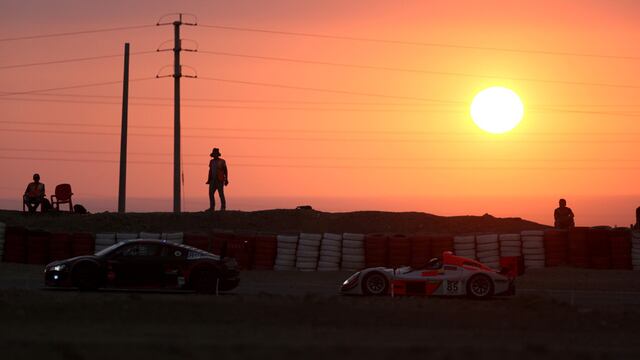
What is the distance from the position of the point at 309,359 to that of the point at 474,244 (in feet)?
55.0

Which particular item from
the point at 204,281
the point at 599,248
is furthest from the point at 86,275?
the point at 599,248

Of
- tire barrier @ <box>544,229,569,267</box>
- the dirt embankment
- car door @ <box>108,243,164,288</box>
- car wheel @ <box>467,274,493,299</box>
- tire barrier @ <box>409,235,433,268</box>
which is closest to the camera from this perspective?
car wheel @ <box>467,274,493,299</box>

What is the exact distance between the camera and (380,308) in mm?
18516

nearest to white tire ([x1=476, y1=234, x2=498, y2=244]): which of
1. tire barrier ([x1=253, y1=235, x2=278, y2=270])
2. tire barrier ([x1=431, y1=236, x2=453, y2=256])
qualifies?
tire barrier ([x1=431, y1=236, x2=453, y2=256])

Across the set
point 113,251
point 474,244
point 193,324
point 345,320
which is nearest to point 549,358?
point 345,320

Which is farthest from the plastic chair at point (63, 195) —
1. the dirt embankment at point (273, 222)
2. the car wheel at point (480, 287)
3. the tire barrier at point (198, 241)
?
the car wheel at point (480, 287)

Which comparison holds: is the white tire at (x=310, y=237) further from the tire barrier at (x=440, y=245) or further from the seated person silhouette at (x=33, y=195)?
the seated person silhouette at (x=33, y=195)

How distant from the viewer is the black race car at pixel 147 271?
2230 cm

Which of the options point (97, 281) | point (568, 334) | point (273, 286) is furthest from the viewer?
point (273, 286)

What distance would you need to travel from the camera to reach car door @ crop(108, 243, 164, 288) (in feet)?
73.4

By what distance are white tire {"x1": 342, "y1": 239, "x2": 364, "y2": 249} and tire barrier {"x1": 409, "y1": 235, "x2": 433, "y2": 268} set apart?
1.46 metres

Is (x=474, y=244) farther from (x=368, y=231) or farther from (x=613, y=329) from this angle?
(x=613, y=329)

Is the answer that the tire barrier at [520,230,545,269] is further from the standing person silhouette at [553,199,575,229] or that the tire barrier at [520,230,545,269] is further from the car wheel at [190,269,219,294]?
the car wheel at [190,269,219,294]

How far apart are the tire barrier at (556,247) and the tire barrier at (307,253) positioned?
6.20m
